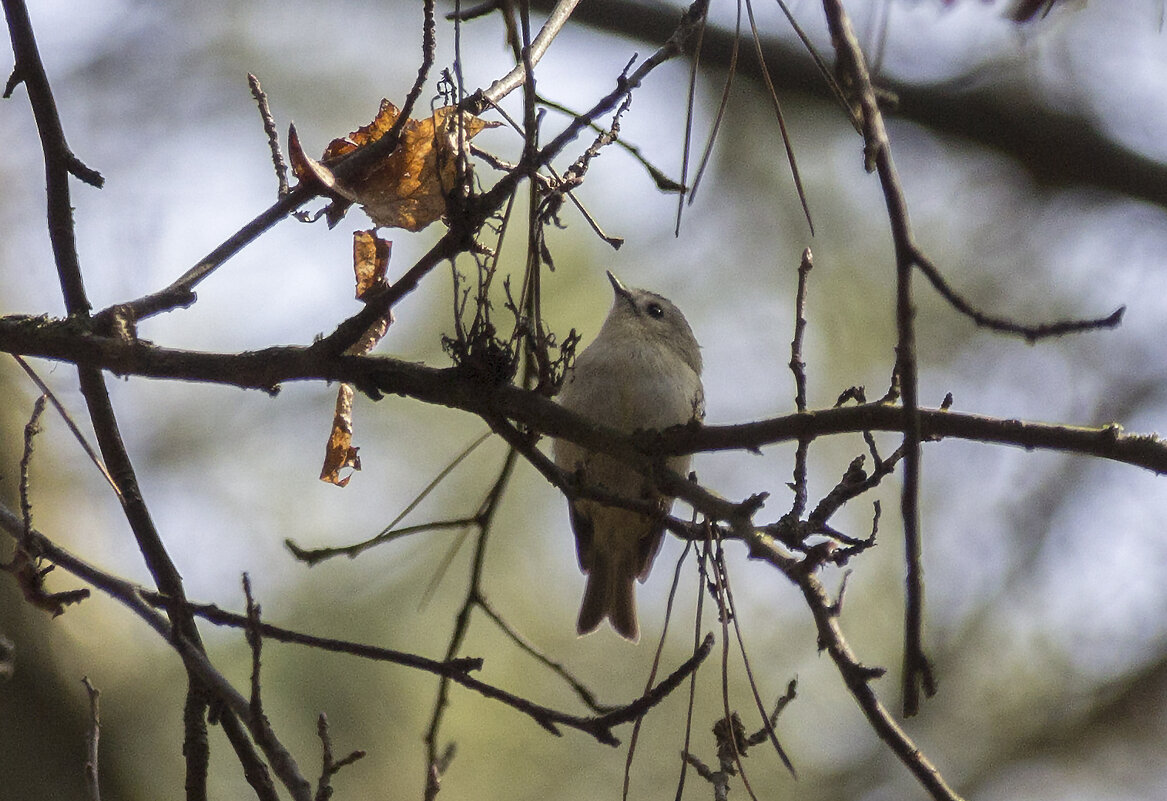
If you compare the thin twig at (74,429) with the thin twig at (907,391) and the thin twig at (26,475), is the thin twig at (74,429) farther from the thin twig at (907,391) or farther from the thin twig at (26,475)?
the thin twig at (907,391)

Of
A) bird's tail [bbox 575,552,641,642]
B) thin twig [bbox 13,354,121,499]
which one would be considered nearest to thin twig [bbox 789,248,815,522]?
thin twig [bbox 13,354,121,499]

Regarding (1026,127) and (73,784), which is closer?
(73,784)

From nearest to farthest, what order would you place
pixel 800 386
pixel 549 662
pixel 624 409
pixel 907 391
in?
1. pixel 907 391
2. pixel 800 386
3. pixel 549 662
4. pixel 624 409

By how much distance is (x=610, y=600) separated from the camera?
502cm

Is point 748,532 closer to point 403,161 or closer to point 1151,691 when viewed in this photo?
point 403,161

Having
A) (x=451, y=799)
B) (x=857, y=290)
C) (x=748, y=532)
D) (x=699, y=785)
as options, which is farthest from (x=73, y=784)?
(x=857, y=290)

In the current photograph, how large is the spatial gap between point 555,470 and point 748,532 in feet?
2.03

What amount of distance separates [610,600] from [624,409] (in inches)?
40.6

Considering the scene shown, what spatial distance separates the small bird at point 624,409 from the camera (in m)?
4.45

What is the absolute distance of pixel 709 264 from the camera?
8.22 meters

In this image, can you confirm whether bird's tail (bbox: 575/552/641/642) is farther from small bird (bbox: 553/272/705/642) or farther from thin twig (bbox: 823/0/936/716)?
thin twig (bbox: 823/0/936/716)

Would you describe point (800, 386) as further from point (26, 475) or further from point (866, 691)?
point (26, 475)

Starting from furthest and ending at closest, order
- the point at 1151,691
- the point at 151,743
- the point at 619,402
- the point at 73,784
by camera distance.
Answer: the point at 1151,691, the point at 151,743, the point at 73,784, the point at 619,402

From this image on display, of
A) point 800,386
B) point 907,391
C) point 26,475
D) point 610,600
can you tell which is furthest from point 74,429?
point 610,600
